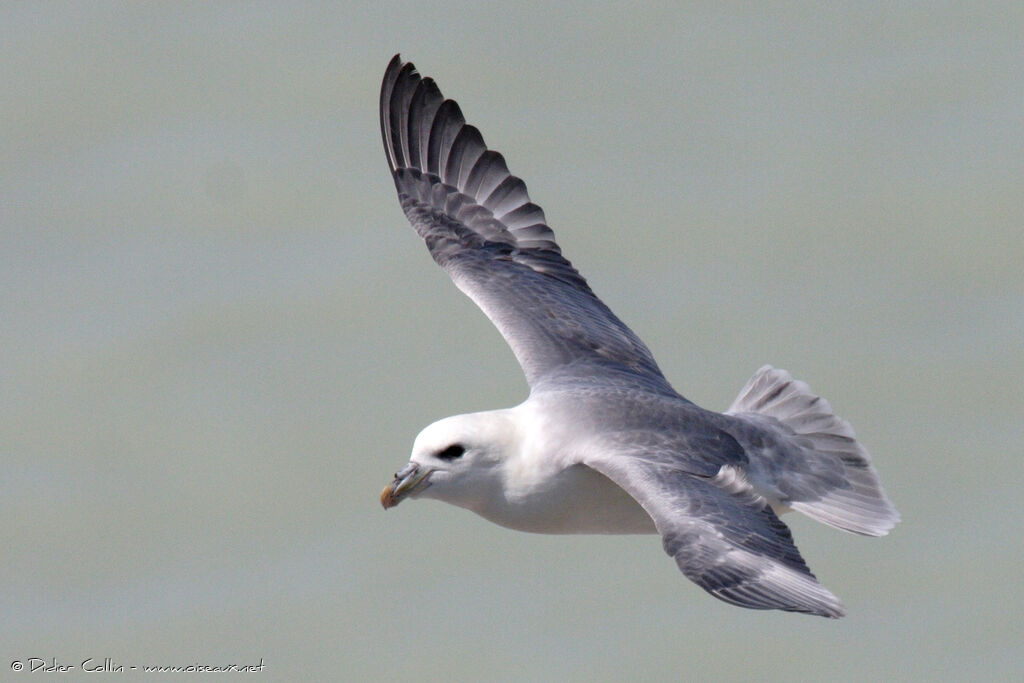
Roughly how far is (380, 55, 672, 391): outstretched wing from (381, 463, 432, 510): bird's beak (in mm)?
1382

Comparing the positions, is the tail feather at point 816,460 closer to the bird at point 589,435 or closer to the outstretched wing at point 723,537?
Result: the bird at point 589,435

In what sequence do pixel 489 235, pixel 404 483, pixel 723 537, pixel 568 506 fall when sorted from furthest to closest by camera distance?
pixel 489 235 < pixel 568 506 < pixel 404 483 < pixel 723 537

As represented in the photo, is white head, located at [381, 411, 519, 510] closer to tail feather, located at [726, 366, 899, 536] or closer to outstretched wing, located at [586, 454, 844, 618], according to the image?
outstretched wing, located at [586, 454, 844, 618]

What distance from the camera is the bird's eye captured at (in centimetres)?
846

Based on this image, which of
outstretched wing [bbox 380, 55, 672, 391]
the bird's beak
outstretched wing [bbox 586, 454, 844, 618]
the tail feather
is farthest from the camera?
outstretched wing [bbox 380, 55, 672, 391]

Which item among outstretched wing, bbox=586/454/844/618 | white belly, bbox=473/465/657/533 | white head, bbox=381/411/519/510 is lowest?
outstretched wing, bbox=586/454/844/618

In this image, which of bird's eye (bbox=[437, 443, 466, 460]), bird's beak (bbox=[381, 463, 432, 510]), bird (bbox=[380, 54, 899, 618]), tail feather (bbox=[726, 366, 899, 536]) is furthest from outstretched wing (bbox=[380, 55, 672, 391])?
bird's beak (bbox=[381, 463, 432, 510])

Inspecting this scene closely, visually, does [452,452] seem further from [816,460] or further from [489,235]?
[489,235]

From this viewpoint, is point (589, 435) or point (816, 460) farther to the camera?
point (816, 460)

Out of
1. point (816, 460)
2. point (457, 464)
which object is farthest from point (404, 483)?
point (816, 460)

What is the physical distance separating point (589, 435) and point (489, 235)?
7.40 ft

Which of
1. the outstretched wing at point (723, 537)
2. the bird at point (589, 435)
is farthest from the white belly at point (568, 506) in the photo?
the outstretched wing at point (723, 537)

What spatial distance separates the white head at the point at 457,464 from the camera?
8430 mm

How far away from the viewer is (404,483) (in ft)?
27.5
